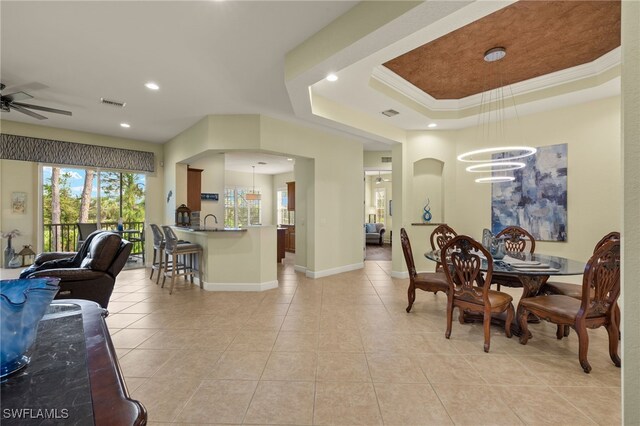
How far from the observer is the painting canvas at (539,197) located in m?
4.54

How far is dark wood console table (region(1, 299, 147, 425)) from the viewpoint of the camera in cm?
56

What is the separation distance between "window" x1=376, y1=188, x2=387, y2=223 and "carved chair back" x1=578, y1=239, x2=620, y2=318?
9845 mm

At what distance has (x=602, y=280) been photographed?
235 cm

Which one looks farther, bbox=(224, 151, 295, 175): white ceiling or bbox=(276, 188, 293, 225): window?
bbox=(276, 188, 293, 225): window

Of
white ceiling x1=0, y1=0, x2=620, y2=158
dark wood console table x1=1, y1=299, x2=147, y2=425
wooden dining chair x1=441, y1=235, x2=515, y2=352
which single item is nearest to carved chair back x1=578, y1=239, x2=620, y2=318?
wooden dining chair x1=441, y1=235, x2=515, y2=352

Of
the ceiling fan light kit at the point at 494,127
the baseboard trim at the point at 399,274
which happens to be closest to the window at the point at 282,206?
the baseboard trim at the point at 399,274

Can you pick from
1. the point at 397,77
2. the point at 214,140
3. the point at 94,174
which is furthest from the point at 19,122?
the point at 397,77

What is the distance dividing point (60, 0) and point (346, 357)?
3744 mm

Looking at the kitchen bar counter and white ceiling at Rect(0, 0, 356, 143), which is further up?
white ceiling at Rect(0, 0, 356, 143)

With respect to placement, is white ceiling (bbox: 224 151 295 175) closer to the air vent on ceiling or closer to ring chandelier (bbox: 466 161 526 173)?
the air vent on ceiling

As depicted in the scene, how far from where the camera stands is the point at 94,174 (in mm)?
6168

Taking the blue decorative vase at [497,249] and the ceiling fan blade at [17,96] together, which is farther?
the ceiling fan blade at [17,96]

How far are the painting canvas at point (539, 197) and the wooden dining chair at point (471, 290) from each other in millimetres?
2559

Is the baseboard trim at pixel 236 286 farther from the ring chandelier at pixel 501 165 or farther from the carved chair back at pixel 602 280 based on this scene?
the carved chair back at pixel 602 280
